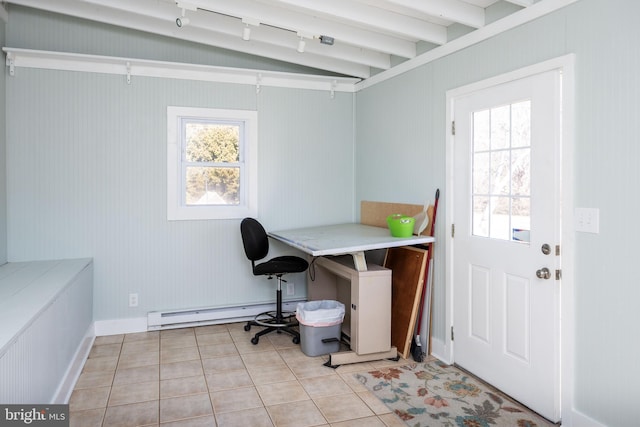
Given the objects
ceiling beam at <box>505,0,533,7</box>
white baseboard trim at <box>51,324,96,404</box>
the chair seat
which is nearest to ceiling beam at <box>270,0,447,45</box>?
ceiling beam at <box>505,0,533,7</box>

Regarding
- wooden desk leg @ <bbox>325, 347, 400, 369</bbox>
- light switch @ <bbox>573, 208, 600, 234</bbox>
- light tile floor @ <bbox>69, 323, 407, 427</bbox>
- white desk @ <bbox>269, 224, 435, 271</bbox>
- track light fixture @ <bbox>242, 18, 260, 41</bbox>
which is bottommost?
light tile floor @ <bbox>69, 323, 407, 427</bbox>

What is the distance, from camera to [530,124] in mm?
2740

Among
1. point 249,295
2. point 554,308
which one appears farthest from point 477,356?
point 249,295

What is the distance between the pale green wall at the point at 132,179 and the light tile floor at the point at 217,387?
0.66m

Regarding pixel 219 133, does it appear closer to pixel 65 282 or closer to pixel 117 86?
pixel 117 86

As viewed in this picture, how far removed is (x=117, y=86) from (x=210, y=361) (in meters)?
2.58

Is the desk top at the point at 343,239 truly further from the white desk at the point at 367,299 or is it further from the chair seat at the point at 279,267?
the chair seat at the point at 279,267

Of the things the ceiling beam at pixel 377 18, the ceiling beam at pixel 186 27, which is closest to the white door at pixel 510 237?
the ceiling beam at pixel 377 18

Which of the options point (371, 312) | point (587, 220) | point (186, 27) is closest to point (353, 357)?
point (371, 312)

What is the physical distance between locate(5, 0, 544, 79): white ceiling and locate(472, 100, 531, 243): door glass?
639 millimetres

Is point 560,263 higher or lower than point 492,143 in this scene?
lower

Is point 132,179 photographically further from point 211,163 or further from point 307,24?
point 307,24

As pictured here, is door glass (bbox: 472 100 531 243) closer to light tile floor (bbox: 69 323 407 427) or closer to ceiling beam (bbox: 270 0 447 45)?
ceiling beam (bbox: 270 0 447 45)

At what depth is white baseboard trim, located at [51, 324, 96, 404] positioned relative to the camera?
2764 mm
